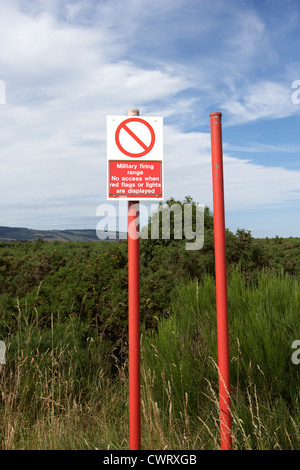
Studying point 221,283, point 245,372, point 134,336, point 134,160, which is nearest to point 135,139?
point 134,160

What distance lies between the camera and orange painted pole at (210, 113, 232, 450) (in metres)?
2.82

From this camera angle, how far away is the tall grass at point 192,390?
327 centimetres

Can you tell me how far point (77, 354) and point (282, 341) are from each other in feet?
8.91

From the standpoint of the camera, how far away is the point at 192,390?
12.5ft

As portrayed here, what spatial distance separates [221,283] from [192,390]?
144 cm

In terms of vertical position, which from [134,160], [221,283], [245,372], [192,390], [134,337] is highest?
[134,160]

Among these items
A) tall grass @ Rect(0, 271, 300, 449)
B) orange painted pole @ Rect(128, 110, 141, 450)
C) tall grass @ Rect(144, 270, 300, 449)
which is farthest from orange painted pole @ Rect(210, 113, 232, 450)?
orange painted pole @ Rect(128, 110, 141, 450)

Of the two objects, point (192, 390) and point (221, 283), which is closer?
point (221, 283)

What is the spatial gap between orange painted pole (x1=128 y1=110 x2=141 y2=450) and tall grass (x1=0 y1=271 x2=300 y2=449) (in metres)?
0.22

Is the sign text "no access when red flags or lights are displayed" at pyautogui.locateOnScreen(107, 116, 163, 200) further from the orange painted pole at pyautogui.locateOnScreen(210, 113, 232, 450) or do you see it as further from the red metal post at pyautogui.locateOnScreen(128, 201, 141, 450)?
the orange painted pole at pyautogui.locateOnScreen(210, 113, 232, 450)

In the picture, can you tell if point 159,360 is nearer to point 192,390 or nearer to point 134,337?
point 192,390

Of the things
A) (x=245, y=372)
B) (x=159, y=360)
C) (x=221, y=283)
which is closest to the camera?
(x=221, y=283)

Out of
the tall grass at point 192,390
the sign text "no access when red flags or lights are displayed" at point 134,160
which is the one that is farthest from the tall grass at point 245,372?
the sign text "no access when red flags or lights are displayed" at point 134,160

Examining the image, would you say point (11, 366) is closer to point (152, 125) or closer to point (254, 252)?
point (152, 125)
